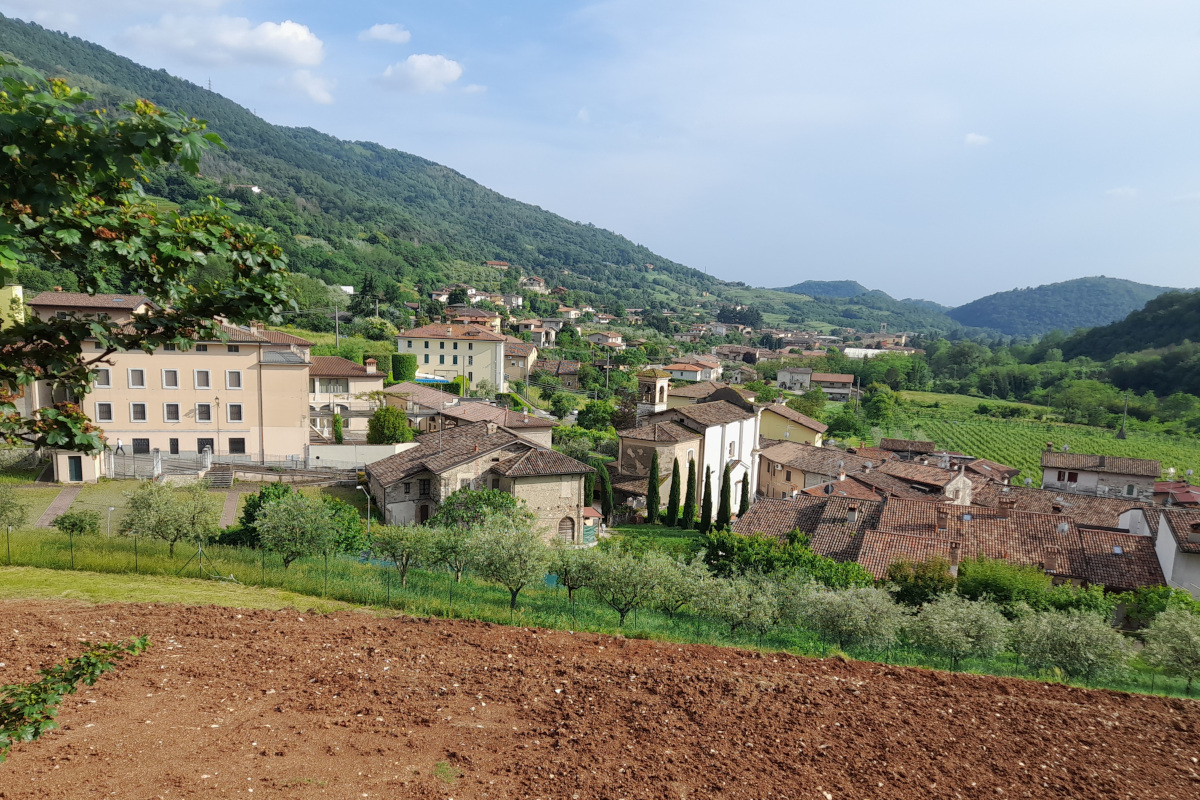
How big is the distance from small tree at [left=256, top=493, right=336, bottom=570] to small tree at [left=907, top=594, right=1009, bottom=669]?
16.3m

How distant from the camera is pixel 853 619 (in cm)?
1734

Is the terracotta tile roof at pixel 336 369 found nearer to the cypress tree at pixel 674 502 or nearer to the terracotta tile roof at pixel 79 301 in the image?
the terracotta tile roof at pixel 79 301

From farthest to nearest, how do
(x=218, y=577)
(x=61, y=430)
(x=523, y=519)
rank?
1. (x=523, y=519)
2. (x=218, y=577)
3. (x=61, y=430)

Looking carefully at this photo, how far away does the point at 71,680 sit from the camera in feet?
15.2

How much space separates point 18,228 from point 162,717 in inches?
274

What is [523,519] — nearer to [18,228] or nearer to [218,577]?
[218,577]

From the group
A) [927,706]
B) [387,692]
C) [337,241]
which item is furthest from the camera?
[337,241]

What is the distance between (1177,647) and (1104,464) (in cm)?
5061

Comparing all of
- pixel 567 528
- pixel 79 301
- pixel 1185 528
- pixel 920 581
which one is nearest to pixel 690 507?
pixel 567 528

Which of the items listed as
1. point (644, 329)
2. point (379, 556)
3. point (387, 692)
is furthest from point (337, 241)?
point (387, 692)

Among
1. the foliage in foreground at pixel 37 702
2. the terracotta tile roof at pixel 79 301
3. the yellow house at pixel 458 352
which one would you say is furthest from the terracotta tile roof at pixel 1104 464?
the foliage in foreground at pixel 37 702

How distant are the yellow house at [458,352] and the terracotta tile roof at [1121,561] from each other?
57452mm

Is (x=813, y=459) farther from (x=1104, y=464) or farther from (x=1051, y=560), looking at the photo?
(x=1104, y=464)

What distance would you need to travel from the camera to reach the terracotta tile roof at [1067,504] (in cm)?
3825
